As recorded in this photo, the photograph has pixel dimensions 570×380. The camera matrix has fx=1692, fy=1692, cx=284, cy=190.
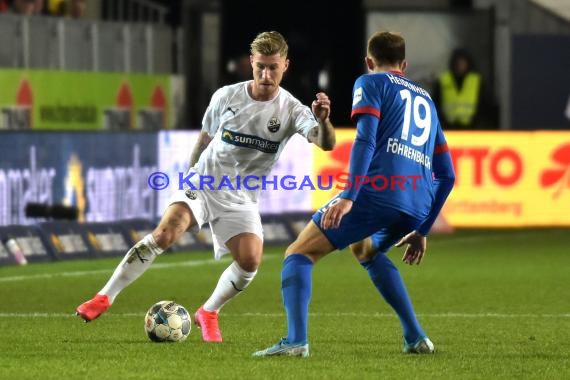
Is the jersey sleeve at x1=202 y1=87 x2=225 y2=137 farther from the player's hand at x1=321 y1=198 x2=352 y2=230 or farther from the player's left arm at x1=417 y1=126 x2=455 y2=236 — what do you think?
the player's hand at x1=321 y1=198 x2=352 y2=230

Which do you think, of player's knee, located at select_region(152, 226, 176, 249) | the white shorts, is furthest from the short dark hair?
player's knee, located at select_region(152, 226, 176, 249)

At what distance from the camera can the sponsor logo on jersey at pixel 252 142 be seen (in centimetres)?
982

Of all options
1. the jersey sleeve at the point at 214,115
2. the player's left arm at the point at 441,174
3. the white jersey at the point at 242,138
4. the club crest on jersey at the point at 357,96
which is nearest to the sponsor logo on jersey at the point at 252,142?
the white jersey at the point at 242,138

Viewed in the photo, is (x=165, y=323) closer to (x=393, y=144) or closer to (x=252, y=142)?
(x=252, y=142)

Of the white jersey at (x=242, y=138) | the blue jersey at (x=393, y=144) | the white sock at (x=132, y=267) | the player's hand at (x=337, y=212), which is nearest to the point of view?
the player's hand at (x=337, y=212)

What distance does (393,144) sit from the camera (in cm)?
862

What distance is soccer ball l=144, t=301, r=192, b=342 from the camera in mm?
9469

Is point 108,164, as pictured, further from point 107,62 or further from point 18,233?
point 107,62

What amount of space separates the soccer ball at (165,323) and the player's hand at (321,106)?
152 centimetres

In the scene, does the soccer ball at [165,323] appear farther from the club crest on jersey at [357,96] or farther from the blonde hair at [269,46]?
the club crest on jersey at [357,96]

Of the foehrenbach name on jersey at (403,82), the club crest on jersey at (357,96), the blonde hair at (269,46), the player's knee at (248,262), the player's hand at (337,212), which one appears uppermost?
the blonde hair at (269,46)

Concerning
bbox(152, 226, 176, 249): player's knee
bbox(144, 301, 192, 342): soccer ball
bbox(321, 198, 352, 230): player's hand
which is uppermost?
bbox(321, 198, 352, 230): player's hand

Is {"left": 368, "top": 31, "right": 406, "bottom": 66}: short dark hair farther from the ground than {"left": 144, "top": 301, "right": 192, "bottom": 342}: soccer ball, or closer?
farther from the ground

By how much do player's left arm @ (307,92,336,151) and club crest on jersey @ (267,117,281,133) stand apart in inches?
13.9
